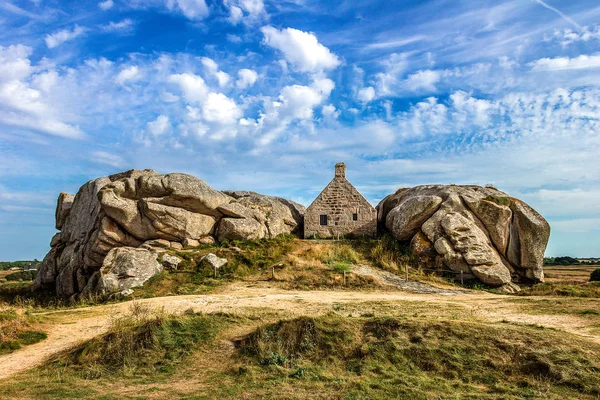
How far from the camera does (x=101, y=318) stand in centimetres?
1330

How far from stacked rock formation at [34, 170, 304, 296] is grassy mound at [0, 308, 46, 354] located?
9.57 m

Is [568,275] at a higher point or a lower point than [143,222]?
lower

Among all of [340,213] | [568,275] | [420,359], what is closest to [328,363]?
[420,359]

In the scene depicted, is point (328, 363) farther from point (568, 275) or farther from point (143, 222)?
point (568, 275)

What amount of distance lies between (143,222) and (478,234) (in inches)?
780

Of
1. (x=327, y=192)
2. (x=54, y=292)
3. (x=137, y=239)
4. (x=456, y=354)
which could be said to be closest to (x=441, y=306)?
(x=456, y=354)

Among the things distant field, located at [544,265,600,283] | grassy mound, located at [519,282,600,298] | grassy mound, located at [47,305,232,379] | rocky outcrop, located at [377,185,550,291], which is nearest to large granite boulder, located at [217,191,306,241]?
rocky outcrop, located at [377,185,550,291]

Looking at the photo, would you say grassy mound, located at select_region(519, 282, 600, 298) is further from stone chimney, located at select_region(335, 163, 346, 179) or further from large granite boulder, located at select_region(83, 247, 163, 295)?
large granite boulder, located at select_region(83, 247, 163, 295)

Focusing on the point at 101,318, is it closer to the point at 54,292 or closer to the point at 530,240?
the point at 54,292

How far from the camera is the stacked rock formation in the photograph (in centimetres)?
2484

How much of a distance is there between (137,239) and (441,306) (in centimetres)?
1875

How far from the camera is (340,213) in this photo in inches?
1176

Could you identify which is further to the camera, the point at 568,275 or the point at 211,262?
the point at 568,275

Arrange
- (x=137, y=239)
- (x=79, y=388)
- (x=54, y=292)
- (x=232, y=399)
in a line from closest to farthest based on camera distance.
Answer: (x=232, y=399)
(x=79, y=388)
(x=137, y=239)
(x=54, y=292)
